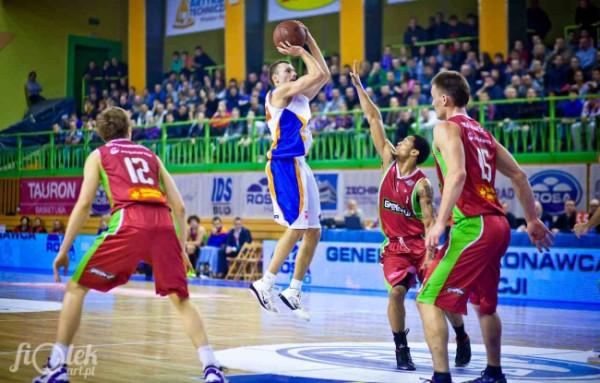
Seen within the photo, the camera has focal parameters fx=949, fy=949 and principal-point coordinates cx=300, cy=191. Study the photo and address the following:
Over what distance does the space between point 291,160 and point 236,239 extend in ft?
41.7

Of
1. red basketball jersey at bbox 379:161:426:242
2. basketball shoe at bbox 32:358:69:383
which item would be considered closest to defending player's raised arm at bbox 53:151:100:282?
basketball shoe at bbox 32:358:69:383

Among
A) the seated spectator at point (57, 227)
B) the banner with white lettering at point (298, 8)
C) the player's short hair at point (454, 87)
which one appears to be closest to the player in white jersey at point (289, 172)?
the player's short hair at point (454, 87)

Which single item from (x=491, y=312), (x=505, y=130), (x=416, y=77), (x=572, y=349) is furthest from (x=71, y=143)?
(x=491, y=312)

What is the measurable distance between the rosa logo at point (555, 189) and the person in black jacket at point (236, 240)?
21.1 feet

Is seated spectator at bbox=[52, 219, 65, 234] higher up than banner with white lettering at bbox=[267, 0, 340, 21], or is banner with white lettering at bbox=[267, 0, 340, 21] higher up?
banner with white lettering at bbox=[267, 0, 340, 21]

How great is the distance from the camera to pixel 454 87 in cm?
630

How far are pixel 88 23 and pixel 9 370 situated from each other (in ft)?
96.4

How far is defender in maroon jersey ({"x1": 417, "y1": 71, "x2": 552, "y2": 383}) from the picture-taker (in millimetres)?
6062

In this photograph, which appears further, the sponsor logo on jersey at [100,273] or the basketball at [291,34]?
the basketball at [291,34]

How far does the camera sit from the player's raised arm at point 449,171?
5.81 m

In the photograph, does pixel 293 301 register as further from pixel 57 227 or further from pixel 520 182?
pixel 57 227

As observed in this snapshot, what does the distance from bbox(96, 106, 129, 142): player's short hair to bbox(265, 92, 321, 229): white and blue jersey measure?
2015mm

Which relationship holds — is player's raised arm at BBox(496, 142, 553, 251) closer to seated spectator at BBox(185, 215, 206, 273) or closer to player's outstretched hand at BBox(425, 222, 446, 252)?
player's outstretched hand at BBox(425, 222, 446, 252)

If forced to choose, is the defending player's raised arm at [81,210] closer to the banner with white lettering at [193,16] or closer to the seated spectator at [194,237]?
the seated spectator at [194,237]
